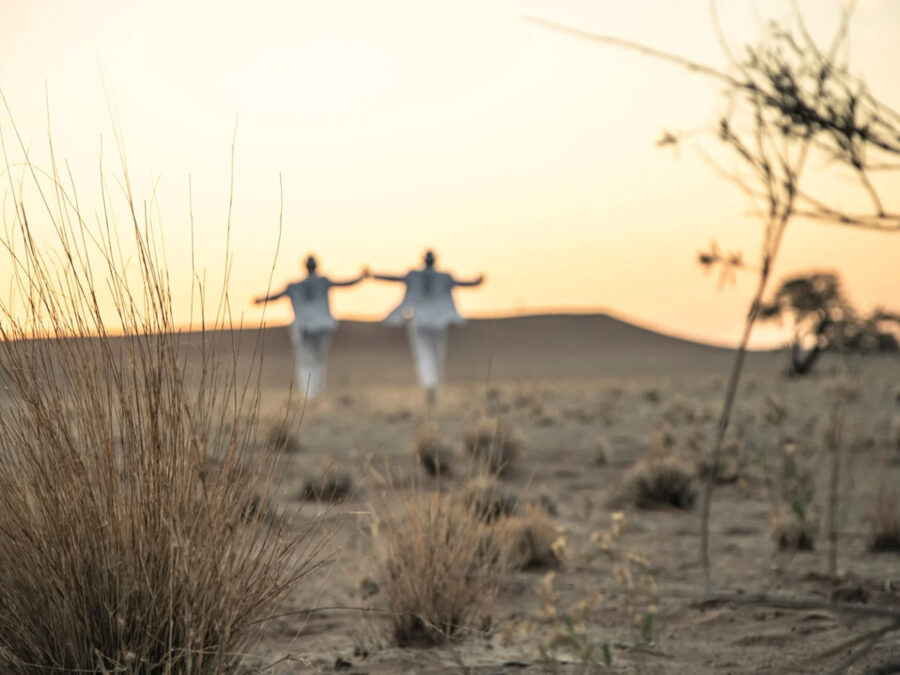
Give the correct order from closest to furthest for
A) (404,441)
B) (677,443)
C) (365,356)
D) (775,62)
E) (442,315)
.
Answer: (775,62)
(677,443)
(404,441)
(442,315)
(365,356)

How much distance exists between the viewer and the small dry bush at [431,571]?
419 cm

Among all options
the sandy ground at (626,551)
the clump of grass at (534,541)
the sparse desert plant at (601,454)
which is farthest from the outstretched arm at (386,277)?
the clump of grass at (534,541)

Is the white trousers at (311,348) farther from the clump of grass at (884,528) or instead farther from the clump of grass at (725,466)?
the clump of grass at (884,528)

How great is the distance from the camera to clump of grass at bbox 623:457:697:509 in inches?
332

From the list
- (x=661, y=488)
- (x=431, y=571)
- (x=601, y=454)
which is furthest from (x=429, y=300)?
(x=431, y=571)

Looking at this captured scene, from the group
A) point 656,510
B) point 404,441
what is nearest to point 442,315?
point 404,441

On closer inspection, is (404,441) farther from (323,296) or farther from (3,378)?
(3,378)

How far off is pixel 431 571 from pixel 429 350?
15.3 metres

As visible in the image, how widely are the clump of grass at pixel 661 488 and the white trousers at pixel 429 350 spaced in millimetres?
10678

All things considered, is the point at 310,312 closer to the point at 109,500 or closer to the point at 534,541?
the point at 534,541

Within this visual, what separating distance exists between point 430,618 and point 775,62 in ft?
8.99

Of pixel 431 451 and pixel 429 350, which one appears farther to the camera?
pixel 429 350

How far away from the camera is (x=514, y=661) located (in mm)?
3961

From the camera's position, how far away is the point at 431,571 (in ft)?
13.7
